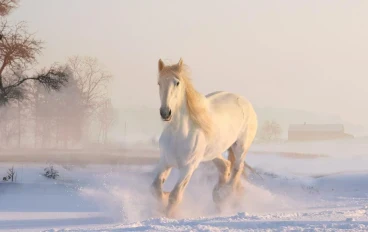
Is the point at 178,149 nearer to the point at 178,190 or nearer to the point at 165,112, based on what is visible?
the point at 178,190

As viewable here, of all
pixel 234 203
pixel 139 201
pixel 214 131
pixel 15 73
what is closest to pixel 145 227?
pixel 139 201

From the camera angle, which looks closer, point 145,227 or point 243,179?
point 145,227

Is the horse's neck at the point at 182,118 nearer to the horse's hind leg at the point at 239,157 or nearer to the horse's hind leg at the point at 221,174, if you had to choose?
the horse's hind leg at the point at 221,174

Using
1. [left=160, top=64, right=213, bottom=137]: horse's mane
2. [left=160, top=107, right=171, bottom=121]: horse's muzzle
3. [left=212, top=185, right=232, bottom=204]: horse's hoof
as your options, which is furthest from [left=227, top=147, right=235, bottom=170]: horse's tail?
[left=160, top=107, right=171, bottom=121]: horse's muzzle

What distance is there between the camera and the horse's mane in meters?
7.43

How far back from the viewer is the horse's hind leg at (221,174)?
9070 millimetres

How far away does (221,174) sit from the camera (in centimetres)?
927

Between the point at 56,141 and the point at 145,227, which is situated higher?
the point at 145,227

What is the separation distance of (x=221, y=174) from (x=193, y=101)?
1984mm

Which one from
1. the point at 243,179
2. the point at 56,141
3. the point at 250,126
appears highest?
the point at 250,126

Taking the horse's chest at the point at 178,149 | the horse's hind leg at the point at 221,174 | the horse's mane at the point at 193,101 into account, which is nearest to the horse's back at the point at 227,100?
the horse's mane at the point at 193,101

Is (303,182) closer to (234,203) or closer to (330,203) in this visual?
(330,203)

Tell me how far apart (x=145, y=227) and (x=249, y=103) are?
4.34 metres

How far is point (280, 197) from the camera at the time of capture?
10.9m
